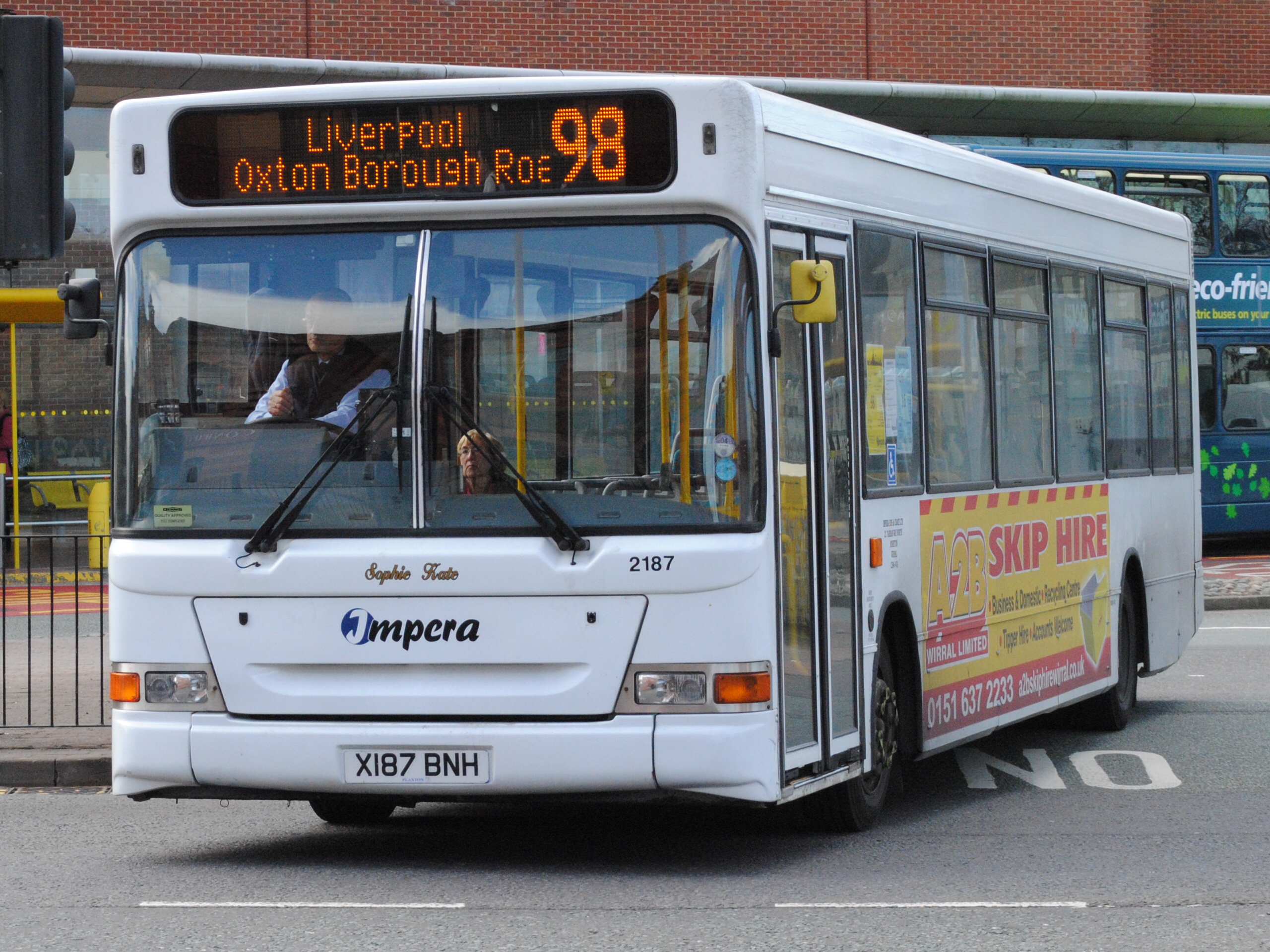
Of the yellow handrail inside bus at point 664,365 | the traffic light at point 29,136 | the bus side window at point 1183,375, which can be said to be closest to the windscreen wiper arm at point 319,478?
the yellow handrail inside bus at point 664,365

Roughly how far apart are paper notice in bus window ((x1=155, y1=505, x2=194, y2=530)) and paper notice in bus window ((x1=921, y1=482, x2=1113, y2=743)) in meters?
3.16

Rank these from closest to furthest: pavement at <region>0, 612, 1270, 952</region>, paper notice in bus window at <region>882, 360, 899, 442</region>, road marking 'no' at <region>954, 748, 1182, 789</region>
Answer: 1. pavement at <region>0, 612, 1270, 952</region>
2. paper notice in bus window at <region>882, 360, 899, 442</region>
3. road marking 'no' at <region>954, 748, 1182, 789</region>

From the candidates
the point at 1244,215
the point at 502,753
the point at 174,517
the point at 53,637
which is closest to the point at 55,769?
the point at 53,637

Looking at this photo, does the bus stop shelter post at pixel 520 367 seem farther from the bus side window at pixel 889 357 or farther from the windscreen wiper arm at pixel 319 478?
the bus side window at pixel 889 357

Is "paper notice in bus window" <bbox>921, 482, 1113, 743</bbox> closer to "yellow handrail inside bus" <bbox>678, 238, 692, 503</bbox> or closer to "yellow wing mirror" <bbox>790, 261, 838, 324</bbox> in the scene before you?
"yellow wing mirror" <bbox>790, 261, 838, 324</bbox>

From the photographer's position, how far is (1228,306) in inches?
933

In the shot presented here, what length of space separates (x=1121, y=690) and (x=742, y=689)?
538 cm

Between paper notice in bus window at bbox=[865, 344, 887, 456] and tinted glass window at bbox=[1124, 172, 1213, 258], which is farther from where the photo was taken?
tinted glass window at bbox=[1124, 172, 1213, 258]

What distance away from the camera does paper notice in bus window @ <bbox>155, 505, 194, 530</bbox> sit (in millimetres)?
7273

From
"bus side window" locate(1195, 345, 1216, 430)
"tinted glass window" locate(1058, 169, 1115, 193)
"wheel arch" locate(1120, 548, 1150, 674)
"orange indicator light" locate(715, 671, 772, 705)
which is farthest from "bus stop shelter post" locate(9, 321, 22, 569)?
"orange indicator light" locate(715, 671, 772, 705)

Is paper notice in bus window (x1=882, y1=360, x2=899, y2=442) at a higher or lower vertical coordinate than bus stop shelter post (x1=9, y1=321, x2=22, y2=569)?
lower

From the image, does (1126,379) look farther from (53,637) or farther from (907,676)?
(53,637)

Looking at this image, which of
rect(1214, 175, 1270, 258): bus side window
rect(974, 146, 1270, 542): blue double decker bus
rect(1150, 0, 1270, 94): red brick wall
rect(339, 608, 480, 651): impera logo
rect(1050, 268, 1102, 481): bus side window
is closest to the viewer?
rect(339, 608, 480, 651): impera logo

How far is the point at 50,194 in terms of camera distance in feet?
29.1
